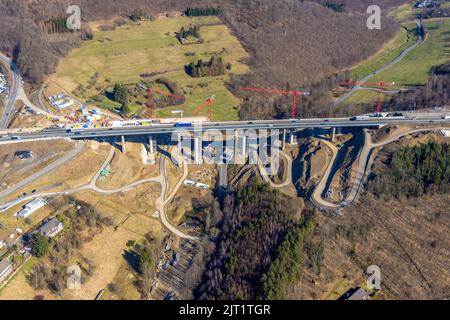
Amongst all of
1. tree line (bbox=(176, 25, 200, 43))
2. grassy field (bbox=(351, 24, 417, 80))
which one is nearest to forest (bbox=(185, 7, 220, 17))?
tree line (bbox=(176, 25, 200, 43))

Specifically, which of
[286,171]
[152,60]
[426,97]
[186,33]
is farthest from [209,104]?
[426,97]

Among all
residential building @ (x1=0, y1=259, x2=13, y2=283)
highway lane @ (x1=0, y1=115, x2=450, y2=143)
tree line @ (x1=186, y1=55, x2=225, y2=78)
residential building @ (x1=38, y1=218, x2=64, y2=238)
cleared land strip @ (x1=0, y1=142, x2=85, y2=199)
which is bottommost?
residential building @ (x1=0, y1=259, x2=13, y2=283)

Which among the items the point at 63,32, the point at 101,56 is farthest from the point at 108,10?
the point at 101,56

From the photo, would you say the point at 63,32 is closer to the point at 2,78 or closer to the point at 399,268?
the point at 2,78

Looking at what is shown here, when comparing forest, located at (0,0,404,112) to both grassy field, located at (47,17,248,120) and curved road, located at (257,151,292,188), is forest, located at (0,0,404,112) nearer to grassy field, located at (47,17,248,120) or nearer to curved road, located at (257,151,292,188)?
grassy field, located at (47,17,248,120)

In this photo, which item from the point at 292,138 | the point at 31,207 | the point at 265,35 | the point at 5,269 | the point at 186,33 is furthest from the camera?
the point at 265,35

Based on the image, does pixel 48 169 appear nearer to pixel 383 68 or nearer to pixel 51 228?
pixel 51 228
